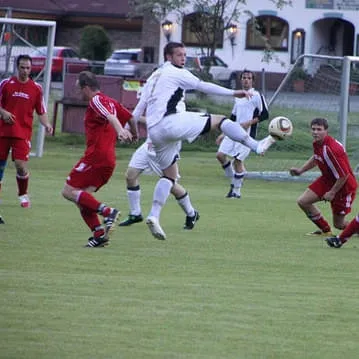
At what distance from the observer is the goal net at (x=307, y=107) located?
24.0m

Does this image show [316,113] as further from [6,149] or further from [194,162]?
[6,149]

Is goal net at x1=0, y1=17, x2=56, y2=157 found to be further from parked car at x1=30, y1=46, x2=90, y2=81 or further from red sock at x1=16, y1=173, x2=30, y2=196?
red sock at x1=16, y1=173, x2=30, y2=196

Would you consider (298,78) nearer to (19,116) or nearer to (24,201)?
(24,201)

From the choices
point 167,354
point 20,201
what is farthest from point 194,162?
point 167,354

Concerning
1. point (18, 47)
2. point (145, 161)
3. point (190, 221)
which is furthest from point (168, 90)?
point (18, 47)

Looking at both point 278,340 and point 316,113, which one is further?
point 316,113

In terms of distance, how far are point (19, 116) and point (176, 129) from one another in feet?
14.1

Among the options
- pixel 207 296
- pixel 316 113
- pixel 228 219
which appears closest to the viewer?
pixel 207 296

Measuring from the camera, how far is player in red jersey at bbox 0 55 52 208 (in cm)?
1702

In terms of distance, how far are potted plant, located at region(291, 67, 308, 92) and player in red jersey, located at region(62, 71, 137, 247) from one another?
11631mm

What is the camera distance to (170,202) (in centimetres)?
1956

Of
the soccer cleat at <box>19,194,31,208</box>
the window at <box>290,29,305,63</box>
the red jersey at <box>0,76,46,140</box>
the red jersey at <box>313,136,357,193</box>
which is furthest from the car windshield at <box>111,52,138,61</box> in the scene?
the red jersey at <box>313,136,357,193</box>

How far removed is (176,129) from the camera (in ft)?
43.9

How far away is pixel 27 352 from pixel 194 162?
19.4m
